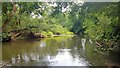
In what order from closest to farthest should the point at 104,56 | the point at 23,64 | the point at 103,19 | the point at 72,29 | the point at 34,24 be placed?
the point at 23,64 < the point at 104,56 < the point at 103,19 < the point at 34,24 < the point at 72,29

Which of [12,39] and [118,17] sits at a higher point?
[118,17]

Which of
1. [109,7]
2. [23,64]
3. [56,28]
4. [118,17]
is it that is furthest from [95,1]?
[56,28]

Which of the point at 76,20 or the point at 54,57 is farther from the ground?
the point at 76,20

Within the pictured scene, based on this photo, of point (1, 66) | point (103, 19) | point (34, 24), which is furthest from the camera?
point (34, 24)

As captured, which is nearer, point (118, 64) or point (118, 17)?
point (118, 64)

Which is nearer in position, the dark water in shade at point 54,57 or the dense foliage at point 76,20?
the dark water in shade at point 54,57

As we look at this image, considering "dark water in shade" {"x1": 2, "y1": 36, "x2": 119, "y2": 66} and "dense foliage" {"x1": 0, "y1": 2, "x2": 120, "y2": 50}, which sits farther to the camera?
"dense foliage" {"x1": 0, "y1": 2, "x2": 120, "y2": 50}

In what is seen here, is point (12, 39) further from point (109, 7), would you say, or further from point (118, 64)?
point (118, 64)

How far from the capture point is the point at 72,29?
30.0 metres

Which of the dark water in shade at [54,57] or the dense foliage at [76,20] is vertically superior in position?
the dense foliage at [76,20]

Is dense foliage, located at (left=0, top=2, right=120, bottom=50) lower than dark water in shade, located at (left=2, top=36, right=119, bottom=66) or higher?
higher

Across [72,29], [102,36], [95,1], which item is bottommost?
[72,29]

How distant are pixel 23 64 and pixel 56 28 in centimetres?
1819

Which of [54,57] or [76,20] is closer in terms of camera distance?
[54,57]
